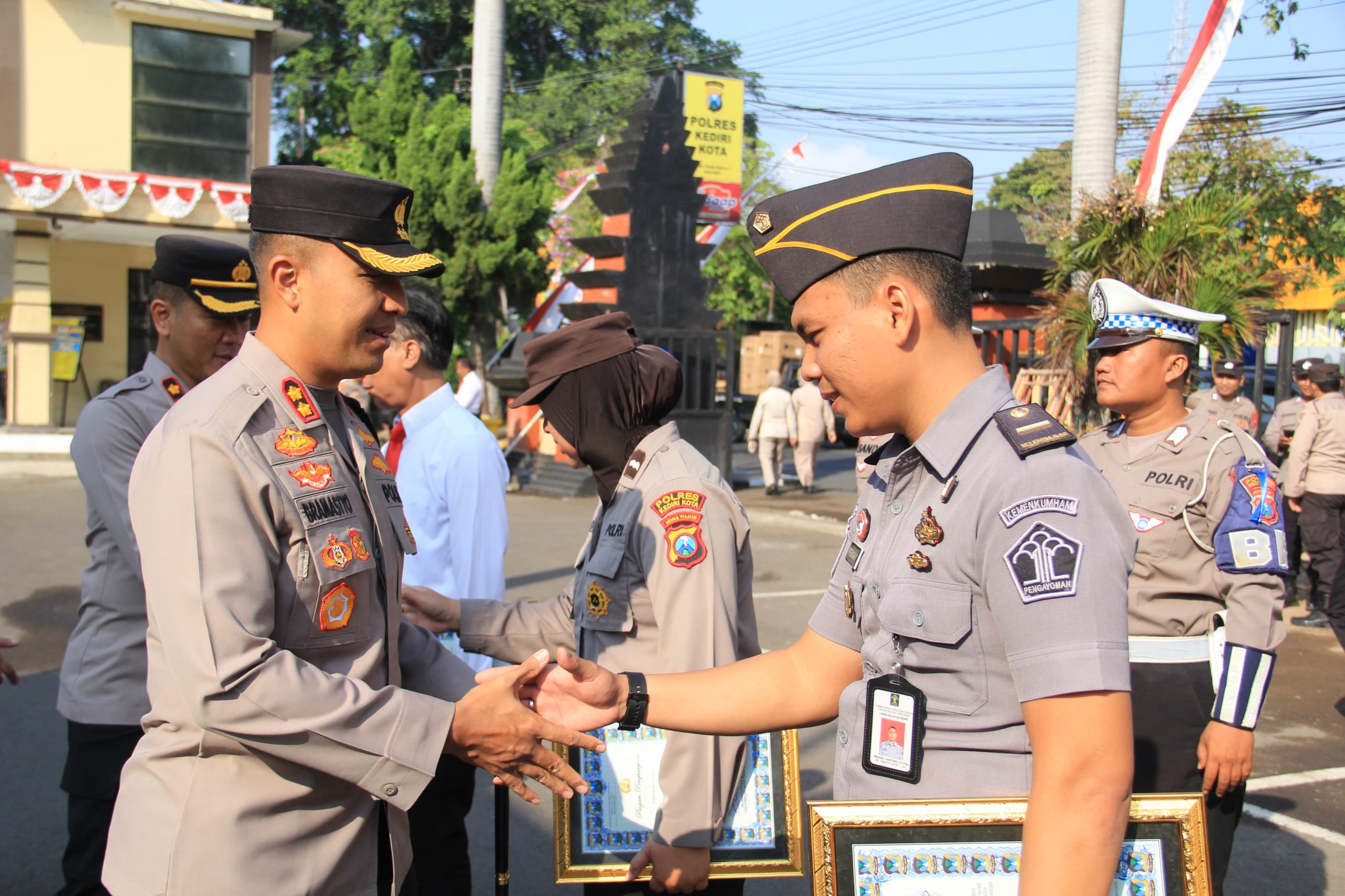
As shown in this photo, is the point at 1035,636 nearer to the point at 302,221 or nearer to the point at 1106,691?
the point at 1106,691

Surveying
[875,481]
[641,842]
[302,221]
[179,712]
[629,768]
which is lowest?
[641,842]

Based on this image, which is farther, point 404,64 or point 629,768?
point 404,64

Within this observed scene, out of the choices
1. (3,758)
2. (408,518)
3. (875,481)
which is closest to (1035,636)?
(875,481)

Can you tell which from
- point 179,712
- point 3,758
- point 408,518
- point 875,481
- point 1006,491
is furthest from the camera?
point 3,758

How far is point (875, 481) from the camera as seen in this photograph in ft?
6.75

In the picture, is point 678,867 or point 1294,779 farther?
point 1294,779

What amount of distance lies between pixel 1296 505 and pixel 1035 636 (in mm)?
8252

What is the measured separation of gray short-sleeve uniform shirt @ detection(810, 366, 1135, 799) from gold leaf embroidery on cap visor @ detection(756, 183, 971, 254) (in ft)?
1.05

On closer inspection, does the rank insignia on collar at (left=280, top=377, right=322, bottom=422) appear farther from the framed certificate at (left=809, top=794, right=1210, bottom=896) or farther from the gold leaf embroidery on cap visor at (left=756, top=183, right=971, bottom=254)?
the framed certificate at (left=809, top=794, right=1210, bottom=896)

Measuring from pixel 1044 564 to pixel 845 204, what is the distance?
27.4 inches

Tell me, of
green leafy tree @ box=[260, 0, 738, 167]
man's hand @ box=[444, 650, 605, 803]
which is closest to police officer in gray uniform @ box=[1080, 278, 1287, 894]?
man's hand @ box=[444, 650, 605, 803]

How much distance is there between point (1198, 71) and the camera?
7.91 metres

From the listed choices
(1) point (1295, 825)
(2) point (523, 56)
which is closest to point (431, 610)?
(1) point (1295, 825)

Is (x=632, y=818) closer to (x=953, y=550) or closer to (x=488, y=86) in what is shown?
(x=953, y=550)
